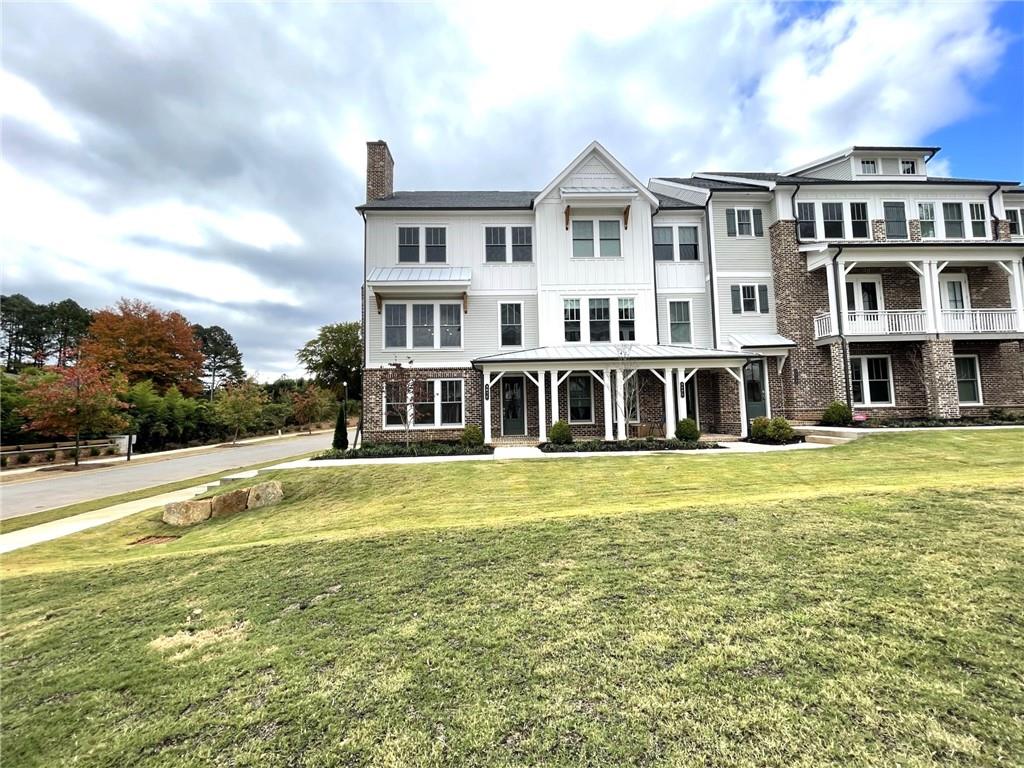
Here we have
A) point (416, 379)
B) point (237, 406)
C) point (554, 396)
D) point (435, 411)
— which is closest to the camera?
point (554, 396)

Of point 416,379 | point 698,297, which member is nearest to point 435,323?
point 416,379

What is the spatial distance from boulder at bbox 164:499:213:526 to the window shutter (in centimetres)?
2032

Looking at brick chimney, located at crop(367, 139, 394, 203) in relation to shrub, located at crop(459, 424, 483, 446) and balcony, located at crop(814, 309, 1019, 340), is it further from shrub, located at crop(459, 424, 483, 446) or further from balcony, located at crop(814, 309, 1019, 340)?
balcony, located at crop(814, 309, 1019, 340)

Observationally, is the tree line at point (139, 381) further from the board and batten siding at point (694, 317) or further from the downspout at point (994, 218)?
the downspout at point (994, 218)

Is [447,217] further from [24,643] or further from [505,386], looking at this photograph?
[24,643]

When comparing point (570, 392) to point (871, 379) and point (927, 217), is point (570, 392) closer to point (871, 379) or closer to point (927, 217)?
point (871, 379)

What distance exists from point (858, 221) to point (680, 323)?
28.7 feet

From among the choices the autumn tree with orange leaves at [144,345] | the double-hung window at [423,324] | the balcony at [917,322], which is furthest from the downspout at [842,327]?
the autumn tree with orange leaves at [144,345]

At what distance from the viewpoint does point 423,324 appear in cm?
1834

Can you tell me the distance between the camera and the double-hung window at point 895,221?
762 inches

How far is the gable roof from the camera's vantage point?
1881 centimetres

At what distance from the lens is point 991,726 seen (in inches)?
87.5

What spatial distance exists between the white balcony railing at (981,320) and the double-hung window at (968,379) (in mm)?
1243

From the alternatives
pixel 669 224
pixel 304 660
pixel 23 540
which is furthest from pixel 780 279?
pixel 23 540
